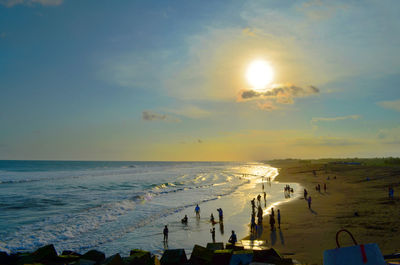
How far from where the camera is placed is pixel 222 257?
498 inches

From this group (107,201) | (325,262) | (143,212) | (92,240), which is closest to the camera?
(325,262)

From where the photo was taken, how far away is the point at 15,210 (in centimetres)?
3303

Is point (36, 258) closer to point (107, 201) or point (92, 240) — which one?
point (92, 240)

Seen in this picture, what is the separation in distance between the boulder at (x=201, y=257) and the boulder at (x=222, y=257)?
0.30 metres

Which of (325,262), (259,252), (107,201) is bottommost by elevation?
(107,201)

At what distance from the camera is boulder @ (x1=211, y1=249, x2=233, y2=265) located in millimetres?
12578

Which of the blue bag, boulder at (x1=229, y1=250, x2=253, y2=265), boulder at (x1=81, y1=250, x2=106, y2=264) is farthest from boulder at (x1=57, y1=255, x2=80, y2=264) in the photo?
the blue bag

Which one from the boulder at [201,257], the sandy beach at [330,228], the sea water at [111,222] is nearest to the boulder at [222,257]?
the boulder at [201,257]

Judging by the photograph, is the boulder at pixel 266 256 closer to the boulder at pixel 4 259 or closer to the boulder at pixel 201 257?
the boulder at pixel 201 257

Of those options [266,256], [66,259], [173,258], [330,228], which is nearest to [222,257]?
[266,256]

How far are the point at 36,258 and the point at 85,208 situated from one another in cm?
2242

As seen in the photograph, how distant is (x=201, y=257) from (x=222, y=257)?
101 centimetres

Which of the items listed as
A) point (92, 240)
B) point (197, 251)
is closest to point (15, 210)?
point (92, 240)

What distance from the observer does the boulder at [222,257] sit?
1258 centimetres
